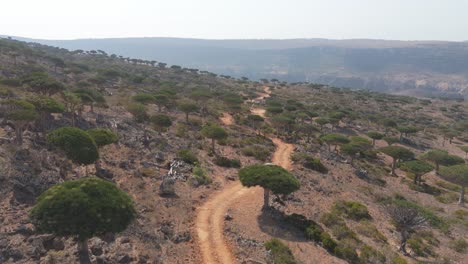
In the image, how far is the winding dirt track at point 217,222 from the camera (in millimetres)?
19031

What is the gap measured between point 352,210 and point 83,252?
21.0m

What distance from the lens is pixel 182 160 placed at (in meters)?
33.8

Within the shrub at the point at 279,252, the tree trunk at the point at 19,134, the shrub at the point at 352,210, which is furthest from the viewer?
the shrub at the point at 352,210

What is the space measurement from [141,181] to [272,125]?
1538 inches

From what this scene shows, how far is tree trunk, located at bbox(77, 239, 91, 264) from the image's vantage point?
15886 millimetres

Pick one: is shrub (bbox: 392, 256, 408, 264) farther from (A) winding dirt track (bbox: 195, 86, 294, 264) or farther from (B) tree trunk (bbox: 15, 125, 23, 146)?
(B) tree trunk (bbox: 15, 125, 23, 146)

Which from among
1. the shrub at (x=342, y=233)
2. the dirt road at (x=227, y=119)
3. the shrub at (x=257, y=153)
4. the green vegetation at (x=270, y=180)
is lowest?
the dirt road at (x=227, y=119)

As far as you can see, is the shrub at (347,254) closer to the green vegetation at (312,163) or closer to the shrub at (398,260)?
the shrub at (398,260)

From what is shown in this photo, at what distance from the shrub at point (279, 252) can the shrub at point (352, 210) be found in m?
9.58

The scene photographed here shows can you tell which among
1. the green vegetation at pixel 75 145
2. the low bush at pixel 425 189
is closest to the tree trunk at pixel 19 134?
the green vegetation at pixel 75 145

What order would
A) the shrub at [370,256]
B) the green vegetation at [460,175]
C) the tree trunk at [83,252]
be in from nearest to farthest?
1. the tree trunk at [83,252]
2. the shrub at [370,256]
3. the green vegetation at [460,175]

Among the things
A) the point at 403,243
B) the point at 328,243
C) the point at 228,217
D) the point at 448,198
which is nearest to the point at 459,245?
the point at 403,243

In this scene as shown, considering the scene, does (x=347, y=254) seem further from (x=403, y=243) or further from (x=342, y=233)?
(x=403, y=243)

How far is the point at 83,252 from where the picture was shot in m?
16.2
